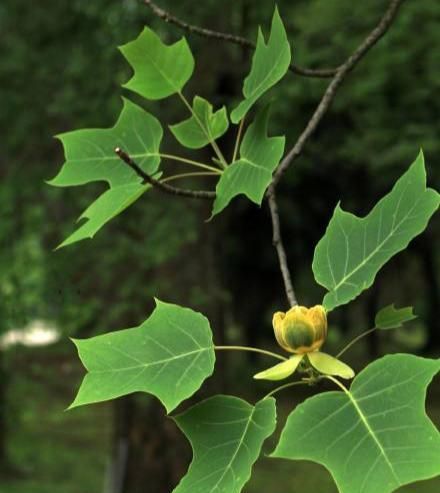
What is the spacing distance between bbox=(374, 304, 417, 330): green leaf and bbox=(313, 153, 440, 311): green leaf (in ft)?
0.53

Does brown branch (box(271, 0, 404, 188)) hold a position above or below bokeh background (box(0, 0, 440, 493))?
above

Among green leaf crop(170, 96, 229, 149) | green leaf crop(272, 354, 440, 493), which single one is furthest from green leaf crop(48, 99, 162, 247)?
green leaf crop(272, 354, 440, 493)

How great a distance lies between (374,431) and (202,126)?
0.75 meters

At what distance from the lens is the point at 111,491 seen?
9.72m

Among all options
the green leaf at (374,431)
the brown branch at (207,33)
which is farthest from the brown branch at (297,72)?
the green leaf at (374,431)

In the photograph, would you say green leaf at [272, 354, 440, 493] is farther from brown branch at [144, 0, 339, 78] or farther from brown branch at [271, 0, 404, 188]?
brown branch at [144, 0, 339, 78]

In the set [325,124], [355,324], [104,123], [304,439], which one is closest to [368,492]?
[304,439]

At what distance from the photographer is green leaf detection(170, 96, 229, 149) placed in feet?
5.42

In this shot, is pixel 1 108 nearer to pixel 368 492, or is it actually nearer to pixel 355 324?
pixel 368 492

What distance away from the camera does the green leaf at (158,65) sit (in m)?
1.70

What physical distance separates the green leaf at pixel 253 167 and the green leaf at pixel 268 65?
4cm

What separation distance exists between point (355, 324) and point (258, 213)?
12.1m

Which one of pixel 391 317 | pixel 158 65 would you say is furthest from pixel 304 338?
pixel 158 65

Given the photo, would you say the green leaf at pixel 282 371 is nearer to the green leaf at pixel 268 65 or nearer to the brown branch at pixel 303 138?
the brown branch at pixel 303 138
